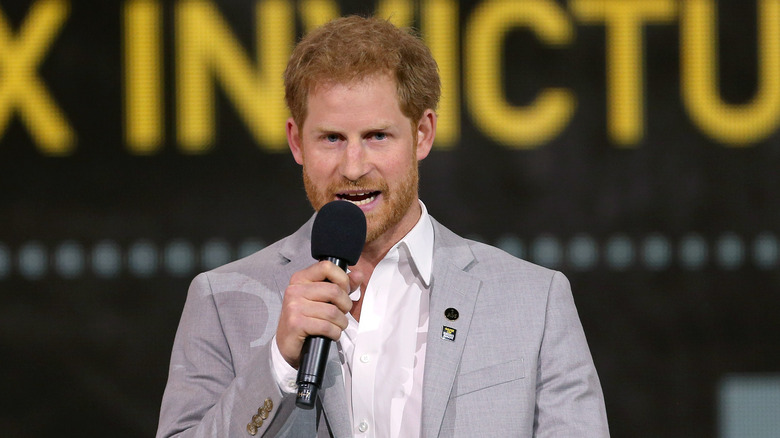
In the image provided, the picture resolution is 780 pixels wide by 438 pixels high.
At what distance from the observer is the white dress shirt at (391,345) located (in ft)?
6.77

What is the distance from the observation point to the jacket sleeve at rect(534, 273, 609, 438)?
2041 mm

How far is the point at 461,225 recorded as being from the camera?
3.74 m

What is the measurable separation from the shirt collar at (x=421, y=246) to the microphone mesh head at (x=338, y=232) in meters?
0.29

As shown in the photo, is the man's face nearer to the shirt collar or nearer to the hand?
the shirt collar

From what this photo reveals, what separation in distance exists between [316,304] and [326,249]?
0.44ft

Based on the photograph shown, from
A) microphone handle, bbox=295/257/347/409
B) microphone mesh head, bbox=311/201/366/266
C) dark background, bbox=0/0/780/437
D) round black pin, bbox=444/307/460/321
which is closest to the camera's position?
microphone handle, bbox=295/257/347/409

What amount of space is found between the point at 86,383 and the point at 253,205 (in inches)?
32.2

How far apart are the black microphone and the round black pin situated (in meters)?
0.29

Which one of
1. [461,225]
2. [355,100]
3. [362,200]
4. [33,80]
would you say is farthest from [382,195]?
[33,80]

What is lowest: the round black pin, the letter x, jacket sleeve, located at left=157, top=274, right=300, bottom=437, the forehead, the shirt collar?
jacket sleeve, located at left=157, top=274, right=300, bottom=437

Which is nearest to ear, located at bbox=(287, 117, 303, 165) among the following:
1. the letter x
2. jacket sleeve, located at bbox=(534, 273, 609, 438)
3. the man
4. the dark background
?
the man

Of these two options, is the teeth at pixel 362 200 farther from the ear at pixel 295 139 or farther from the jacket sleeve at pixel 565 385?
the jacket sleeve at pixel 565 385

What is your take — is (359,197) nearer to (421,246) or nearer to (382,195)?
(382,195)

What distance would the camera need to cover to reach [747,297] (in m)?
3.80
